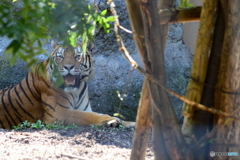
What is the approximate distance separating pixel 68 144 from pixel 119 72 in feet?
10.7

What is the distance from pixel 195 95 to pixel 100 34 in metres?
5.03

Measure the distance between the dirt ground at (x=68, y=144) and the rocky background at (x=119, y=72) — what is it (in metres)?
2.14

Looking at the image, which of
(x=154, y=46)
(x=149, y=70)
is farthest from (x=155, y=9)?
(x=149, y=70)

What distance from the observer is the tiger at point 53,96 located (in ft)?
18.5

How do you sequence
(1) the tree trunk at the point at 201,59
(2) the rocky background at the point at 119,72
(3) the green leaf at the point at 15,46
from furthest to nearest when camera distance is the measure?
(2) the rocky background at the point at 119,72 → (1) the tree trunk at the point at 201,59 → (3) the green leaf at the point at 15,46

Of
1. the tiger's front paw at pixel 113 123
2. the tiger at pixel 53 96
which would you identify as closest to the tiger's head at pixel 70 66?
the tiger at pixel 53 96

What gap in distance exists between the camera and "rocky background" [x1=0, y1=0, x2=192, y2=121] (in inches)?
274

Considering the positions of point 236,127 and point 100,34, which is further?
point 100,34

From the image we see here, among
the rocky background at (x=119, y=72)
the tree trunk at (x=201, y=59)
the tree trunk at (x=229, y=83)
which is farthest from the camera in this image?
the rocky background at (x=119, y=72)

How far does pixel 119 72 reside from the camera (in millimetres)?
7027

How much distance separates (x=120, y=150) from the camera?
3.73m

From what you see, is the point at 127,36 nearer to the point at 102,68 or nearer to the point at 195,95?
the point at 102,68

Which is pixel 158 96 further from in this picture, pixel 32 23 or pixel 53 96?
pixel 53 96

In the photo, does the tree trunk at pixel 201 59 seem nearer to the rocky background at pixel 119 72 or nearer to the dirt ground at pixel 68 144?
the dirt ground at pixel 68 144
